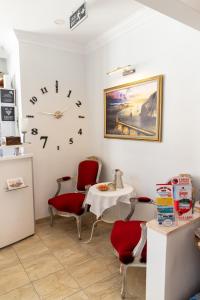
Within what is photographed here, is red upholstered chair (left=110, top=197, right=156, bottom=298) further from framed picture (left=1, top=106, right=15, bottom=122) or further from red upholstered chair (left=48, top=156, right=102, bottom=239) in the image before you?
framed picture (left=1, top=106, right=15, bottom=122)

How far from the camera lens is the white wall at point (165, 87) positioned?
2152mm

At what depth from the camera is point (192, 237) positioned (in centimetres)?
159

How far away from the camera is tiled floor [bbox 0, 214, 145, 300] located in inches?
76.7

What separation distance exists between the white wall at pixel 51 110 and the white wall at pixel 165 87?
0.55 m

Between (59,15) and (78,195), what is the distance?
8.01 ft

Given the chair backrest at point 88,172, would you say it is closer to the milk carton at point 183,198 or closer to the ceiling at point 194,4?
the milk carton at point 183,198

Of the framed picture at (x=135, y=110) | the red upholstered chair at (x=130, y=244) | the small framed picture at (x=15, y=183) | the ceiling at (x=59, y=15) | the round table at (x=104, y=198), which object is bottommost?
the red upholstered chair at (x=130, y=244)

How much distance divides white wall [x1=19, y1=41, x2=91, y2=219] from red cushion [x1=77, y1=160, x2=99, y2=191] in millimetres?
253

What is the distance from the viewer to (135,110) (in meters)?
2.79

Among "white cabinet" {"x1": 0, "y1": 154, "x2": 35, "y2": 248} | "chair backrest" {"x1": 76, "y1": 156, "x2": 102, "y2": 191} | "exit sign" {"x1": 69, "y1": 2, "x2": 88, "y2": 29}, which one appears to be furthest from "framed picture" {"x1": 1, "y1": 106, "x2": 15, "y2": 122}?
"exit sign" {"x1": 69, "y1": 2, "x2": 88, "y2": 29}

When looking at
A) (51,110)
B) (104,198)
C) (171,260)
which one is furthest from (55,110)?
(171,260)

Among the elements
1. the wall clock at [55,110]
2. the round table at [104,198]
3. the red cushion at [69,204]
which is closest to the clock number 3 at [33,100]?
the wall clock at [55,110]

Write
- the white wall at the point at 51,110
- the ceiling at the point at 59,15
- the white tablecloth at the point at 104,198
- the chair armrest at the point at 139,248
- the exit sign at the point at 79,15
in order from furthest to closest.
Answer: the white wall at the point at 51,110 → the white tablecloth at the point at 104,198 → the ceiling at the point at 59,15 → the exit sign at the point at 79,15 → the chair armrest at the point at 139,248

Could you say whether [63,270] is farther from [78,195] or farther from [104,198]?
[78,195]
